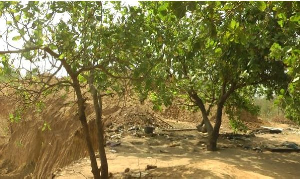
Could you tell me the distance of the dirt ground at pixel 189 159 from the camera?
6867mm

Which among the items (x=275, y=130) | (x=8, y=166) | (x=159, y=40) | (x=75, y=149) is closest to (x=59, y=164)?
(x=75, y=149)

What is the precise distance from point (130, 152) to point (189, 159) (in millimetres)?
2200

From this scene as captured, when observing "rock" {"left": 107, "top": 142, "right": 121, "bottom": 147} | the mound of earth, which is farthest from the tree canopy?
the mound of earth

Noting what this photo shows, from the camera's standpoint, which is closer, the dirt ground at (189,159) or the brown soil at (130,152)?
the dirt ground at (189,159)

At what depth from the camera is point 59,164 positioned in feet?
40.1

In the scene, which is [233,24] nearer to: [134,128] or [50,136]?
[134,128]

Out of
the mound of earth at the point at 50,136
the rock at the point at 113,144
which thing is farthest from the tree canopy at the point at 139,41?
the mound of earth at the point at 50,136

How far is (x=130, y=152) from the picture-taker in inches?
422

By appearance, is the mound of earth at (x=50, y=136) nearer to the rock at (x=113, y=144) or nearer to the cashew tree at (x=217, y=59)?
the rock at (x=113, y=144)

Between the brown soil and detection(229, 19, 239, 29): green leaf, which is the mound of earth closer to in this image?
the brown soil

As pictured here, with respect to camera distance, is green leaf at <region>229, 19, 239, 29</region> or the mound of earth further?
the mound of earth

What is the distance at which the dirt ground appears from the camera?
6.87 meters

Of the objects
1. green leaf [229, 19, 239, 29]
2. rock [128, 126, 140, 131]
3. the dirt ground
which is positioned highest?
green leaf [229, 19, 239, 29]

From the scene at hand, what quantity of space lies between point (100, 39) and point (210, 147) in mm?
6768
